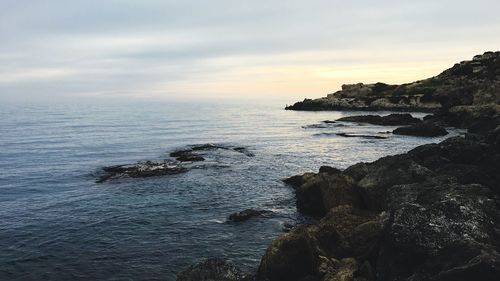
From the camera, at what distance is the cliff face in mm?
110500

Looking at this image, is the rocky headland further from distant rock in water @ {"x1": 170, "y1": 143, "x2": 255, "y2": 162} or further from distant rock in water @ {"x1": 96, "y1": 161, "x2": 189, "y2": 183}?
distant rock in water @ {"x1": 96, "y1": 161, "x2": 189, "y2": 183}

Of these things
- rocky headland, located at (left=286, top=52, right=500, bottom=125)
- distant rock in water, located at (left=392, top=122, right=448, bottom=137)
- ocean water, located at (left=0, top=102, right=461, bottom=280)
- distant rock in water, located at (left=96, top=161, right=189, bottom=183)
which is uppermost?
rocky headland, located at (left=286, top=52, right=500, bottom=125)

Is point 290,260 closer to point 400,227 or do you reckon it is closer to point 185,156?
point 400,227

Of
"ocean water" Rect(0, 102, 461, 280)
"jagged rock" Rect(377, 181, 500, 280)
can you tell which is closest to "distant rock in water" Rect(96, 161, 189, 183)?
"ocean water" Rect(0, 102, 461, 280)

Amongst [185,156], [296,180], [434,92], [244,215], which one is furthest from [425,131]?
[434,92]

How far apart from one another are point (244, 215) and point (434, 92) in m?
134

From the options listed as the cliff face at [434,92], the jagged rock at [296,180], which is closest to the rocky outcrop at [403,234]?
the jagged rock at [296,180]

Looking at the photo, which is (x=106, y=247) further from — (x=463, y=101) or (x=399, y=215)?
(x=463, y=101)

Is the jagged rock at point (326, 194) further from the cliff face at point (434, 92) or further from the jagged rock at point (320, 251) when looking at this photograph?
the cliff face at point (434, 92)

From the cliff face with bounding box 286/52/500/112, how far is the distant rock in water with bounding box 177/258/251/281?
300 ft

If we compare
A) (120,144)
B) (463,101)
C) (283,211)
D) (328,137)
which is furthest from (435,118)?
(283,211)

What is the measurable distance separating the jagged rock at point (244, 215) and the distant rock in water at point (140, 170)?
54.4 ft

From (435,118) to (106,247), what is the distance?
8828 centimetres

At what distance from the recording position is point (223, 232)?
1000 inches
